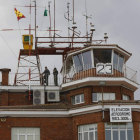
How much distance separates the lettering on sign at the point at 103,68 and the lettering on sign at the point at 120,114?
629 cm

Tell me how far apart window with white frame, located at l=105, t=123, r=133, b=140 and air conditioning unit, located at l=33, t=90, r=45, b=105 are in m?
8.49

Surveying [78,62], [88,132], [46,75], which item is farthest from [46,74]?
[88,132]

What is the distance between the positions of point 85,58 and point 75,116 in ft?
22.3

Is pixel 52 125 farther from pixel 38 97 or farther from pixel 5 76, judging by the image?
pixel 5 76

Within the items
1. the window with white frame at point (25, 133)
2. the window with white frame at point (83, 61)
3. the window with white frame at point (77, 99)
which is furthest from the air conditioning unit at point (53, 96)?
the window with white frame at point (25, 133)

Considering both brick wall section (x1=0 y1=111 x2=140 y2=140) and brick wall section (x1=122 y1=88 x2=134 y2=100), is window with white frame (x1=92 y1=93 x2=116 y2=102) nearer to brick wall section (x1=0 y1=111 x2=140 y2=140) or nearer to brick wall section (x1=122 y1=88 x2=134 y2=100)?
brick wall section (x1=122 y1=88 x2=134 y2=100)

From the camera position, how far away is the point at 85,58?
140 ft

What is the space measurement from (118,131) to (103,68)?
24.0ft

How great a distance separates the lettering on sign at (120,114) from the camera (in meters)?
35.4

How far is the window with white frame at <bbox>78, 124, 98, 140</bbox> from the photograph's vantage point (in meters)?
36.0

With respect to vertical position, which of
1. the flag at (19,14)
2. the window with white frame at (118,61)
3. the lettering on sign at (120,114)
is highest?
the flag at (19,14)

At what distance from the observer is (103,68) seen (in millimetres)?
41344

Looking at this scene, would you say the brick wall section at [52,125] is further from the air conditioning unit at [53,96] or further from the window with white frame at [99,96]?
the air conditioning unit at [53,96]

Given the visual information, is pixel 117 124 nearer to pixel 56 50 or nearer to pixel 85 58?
pixel 85 58
